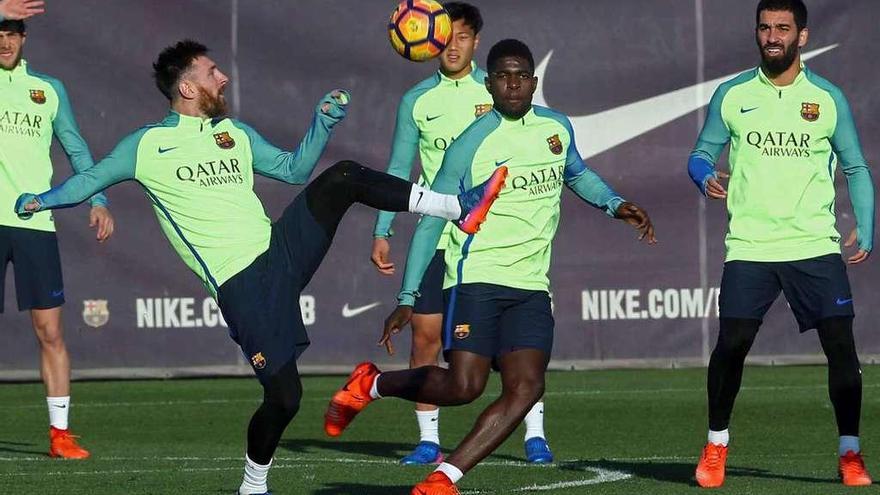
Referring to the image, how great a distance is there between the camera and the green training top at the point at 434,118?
11.0 meters

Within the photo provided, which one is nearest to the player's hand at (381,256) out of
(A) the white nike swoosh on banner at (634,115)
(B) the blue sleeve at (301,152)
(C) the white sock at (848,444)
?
(B) the blue sleeve at (301,152)

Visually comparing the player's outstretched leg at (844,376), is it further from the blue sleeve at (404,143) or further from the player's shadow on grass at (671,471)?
the blue sleeve at (404,143)

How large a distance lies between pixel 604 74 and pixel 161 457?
6738 mm

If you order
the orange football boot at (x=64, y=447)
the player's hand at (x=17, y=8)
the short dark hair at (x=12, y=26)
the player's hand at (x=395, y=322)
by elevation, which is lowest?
the orange football boot at (x=64, y=447)

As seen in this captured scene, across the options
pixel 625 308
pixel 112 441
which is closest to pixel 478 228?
pixel 112 441

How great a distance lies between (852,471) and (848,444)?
160mm

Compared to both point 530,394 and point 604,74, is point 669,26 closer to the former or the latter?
point 604,74

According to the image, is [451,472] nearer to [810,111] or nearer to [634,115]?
[810,111]

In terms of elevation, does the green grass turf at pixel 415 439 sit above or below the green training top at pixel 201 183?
below

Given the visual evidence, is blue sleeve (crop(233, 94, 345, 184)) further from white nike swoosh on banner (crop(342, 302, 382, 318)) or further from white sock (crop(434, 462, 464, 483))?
white nike swoosh on banner (crop(342, 302, 382, 318))

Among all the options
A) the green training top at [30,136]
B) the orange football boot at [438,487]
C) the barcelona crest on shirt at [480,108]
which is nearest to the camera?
the orange football boot at [438,487]

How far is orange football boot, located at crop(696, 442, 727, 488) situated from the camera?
909 centimetres

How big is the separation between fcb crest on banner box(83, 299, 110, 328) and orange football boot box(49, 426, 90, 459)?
185 inches

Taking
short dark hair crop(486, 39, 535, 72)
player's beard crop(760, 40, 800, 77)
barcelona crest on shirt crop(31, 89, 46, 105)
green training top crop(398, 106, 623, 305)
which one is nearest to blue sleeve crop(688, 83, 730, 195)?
player's beard crop(760, 40, 800, 77)
